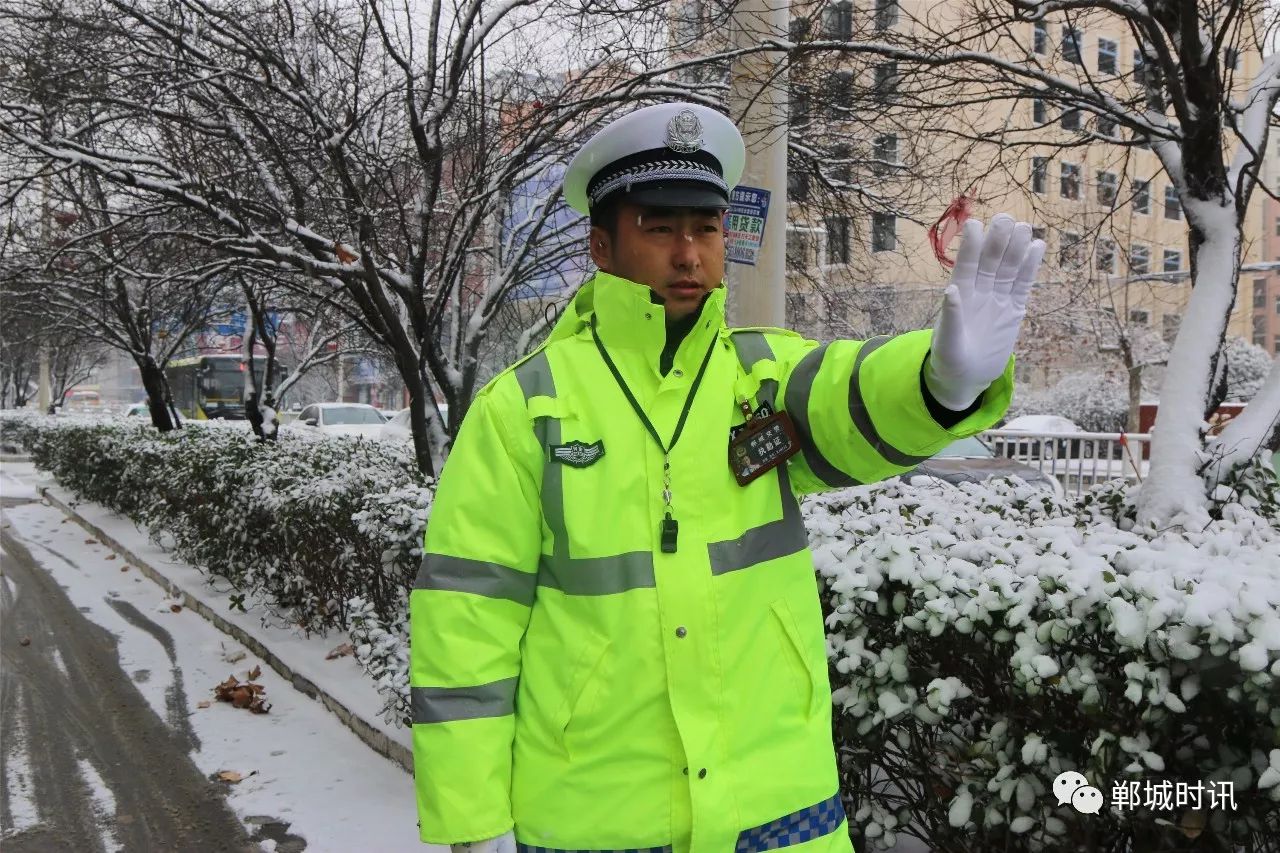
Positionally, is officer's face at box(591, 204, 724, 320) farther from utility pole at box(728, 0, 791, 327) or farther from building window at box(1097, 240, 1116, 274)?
building window at box(1097, 240, 1116, 274)

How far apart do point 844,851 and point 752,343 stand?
0.97 meters

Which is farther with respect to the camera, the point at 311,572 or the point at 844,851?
the point at 311,572

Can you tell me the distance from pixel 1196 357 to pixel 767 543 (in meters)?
3.64

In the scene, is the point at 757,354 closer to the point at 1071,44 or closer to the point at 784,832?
the point at 784,832

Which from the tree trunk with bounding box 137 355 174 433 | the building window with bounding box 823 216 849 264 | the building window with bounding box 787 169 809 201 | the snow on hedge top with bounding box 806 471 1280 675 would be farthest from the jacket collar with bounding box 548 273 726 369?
the tree trunk with bounding box 137 355 174 433

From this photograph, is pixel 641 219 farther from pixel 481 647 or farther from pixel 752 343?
pixel 481 647

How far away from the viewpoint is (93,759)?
4.95 m

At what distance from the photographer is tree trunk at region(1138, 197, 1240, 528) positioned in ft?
14.2

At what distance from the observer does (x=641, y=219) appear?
6.14 feet

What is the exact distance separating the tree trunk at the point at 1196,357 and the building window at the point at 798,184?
147 inches

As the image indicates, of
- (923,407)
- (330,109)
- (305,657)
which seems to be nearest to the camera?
(923,407)

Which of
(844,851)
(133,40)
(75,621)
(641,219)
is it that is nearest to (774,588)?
(844,851)

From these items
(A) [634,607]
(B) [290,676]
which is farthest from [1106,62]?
(B) [290,676]

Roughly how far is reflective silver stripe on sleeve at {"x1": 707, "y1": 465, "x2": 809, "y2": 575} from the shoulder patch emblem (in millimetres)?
252
